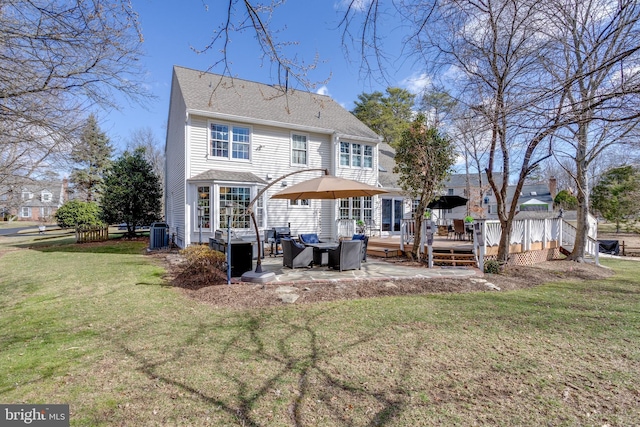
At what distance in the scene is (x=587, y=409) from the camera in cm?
269

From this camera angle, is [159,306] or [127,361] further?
[159,306]

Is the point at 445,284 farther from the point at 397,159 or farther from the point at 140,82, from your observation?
the point at 140,82

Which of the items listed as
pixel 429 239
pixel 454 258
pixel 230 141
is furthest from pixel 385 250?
pixel 230 141

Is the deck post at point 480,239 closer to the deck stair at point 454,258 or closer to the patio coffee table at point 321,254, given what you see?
the deck stair at point 454,258

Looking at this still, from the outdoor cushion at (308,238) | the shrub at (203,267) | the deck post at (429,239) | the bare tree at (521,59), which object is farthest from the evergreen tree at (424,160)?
the shrub at (203,267)

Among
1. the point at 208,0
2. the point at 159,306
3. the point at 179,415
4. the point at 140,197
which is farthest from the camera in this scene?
the point at 140,197

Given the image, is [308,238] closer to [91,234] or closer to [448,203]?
[448,203]

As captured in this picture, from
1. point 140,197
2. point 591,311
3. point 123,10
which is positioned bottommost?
point 591,311

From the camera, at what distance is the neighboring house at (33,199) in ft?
45.5

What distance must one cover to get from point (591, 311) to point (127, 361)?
751cm

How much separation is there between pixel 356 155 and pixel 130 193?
12.7m

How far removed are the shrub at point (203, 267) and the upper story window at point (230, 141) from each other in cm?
590

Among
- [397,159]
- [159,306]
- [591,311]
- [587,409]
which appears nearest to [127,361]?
[159,306]

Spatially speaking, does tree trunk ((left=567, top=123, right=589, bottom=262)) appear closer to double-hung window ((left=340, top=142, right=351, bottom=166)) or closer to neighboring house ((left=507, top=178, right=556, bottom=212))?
double-hung window ((left=340, top=142, right=351, bottom=166))
